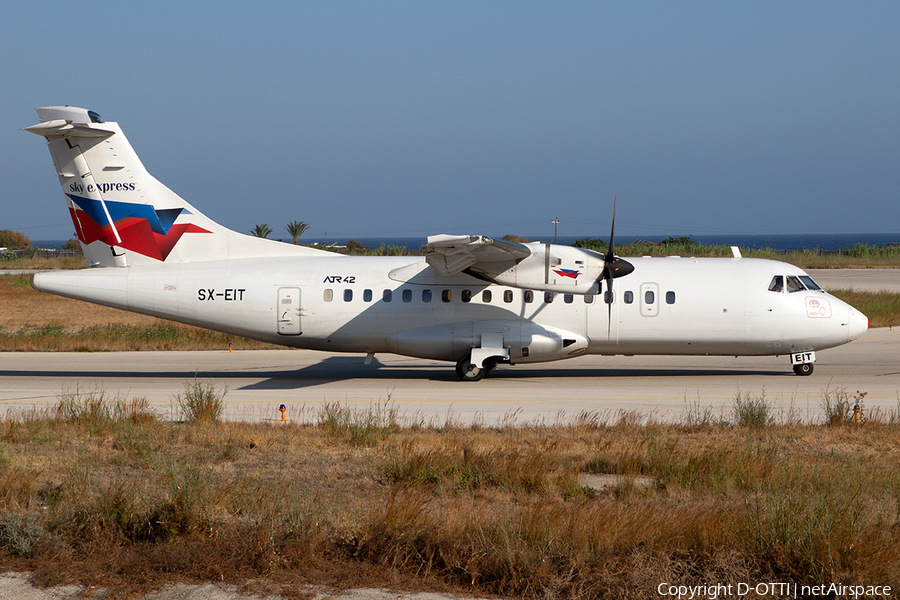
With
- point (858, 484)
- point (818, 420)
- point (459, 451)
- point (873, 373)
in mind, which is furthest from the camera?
point (873, 373)

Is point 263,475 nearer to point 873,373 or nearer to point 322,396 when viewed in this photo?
point 322,396

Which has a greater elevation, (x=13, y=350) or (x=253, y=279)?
(x=253, y=279)

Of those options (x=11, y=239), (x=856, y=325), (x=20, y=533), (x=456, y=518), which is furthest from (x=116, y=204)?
(x=11, y=239)

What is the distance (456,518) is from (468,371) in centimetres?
1202

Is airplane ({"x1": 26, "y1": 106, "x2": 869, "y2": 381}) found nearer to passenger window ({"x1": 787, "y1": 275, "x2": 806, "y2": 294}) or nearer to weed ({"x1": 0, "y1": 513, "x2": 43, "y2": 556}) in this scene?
passenger window ({"x1": 787, "y1": 275, "x2": 806, "y2": 294})

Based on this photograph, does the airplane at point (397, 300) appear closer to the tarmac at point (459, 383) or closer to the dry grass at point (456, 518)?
the tarmac at point (459, 383)

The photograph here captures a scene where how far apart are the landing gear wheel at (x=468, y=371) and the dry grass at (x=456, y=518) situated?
26.4ft

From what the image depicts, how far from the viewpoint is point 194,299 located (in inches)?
747

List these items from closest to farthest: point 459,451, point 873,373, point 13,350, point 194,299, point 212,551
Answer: point 212,551
point 459,451
point 194,299
point 873,373
point 13,350

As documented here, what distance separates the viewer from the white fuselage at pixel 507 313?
19234 millimetres

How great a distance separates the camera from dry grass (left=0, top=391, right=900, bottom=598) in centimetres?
667

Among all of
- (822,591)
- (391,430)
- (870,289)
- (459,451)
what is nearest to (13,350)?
(391,430)

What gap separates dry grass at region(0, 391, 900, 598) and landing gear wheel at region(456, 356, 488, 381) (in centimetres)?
805

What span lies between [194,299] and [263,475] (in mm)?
10083
